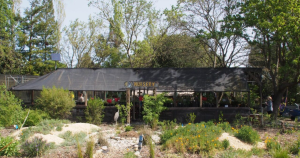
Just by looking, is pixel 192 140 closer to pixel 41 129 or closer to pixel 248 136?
pixel 248 136

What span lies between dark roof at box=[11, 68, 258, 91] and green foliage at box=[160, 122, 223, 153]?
16.3 feet

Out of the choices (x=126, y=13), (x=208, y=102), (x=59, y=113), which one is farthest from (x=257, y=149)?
(x=126, y=13)

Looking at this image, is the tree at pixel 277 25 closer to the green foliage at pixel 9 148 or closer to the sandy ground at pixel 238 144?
the sandy ground at pixel 238 144

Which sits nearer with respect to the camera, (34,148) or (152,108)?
(34,148)

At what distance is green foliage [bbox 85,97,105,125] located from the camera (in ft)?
41.8

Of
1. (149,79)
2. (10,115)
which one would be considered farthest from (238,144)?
(10,115)

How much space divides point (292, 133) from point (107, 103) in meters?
9.20

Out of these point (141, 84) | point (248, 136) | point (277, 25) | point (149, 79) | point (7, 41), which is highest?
point (7, 41)

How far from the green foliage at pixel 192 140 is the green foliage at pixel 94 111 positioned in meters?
5.01

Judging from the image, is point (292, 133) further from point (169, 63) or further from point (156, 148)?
point (169, 63)

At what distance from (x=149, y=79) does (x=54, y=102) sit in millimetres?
5511

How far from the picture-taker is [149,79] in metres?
15.1

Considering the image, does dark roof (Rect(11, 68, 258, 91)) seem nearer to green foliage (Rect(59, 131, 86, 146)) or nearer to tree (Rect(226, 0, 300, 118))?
tree (Rect(226, 0, 300, 118))

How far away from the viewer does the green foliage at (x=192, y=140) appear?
7930 millimetres
